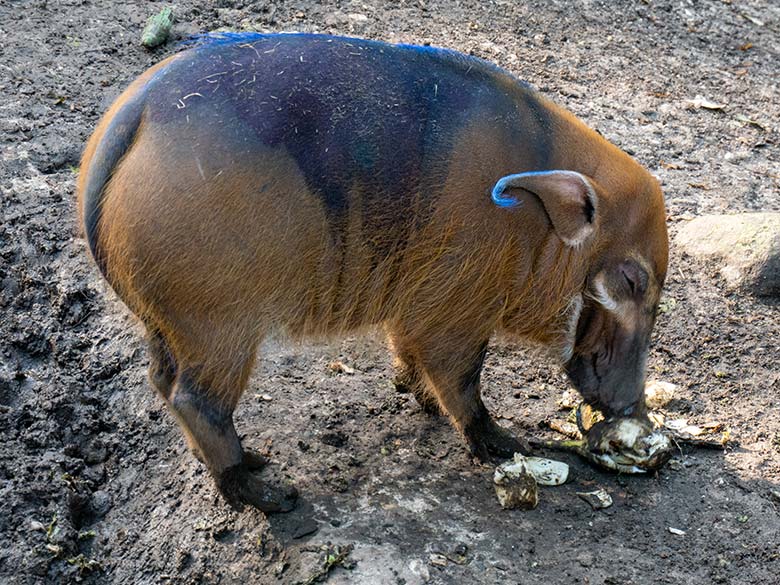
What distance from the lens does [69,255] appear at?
17.7 ft

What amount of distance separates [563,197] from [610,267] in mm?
412

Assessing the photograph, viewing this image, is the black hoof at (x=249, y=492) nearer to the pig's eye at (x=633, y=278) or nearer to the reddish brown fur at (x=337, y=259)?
the reddish brown fur at (x=337, y=259)

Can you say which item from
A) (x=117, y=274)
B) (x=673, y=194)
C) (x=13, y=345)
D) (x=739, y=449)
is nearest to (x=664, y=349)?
(x=739, y=449)

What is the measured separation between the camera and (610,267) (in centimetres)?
400

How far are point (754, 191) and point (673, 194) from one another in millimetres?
568

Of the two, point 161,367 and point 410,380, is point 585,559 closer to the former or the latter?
point 410,380

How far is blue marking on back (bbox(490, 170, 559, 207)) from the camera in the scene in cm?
359

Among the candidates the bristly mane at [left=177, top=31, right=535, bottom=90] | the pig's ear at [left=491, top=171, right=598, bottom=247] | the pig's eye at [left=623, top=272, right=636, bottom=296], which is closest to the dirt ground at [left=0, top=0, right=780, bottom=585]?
the pig's eye at [left=623, top=272, right=636, bottom=296]

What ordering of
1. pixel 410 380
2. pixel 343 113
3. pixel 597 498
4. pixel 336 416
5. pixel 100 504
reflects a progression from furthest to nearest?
pixel 410 380 < pixel 336 416 < pixel 100 504 < pixel 597 498 < pixel 343 113

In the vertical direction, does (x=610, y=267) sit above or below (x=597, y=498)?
above

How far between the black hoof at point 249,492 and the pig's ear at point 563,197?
4.68 ft

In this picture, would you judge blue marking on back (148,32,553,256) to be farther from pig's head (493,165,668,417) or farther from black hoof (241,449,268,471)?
black hoof (241,449,268,471)

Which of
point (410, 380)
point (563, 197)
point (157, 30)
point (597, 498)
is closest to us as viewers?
point (563, 197)

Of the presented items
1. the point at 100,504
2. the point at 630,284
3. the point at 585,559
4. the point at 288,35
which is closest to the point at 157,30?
the point at 288,35
